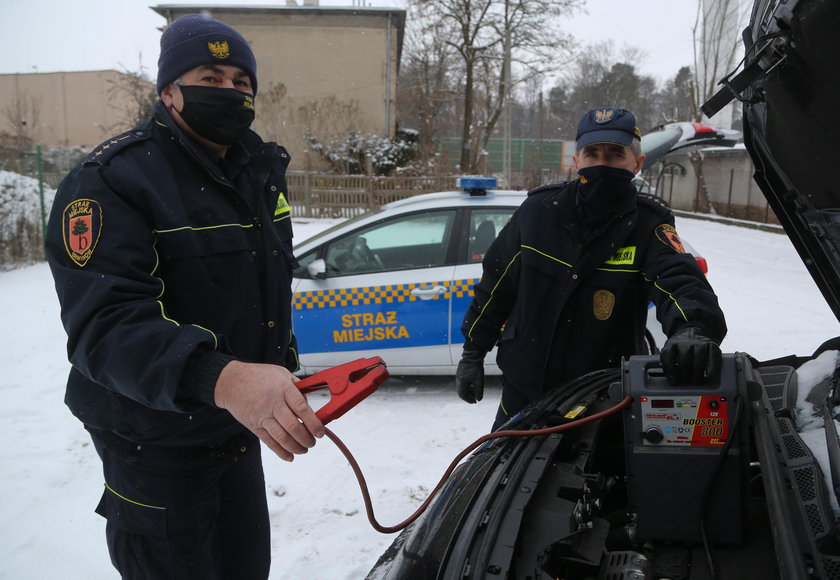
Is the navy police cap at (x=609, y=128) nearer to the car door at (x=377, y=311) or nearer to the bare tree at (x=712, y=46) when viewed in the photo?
the car door at (x=377, y=311)

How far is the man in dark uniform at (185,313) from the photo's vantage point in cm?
127

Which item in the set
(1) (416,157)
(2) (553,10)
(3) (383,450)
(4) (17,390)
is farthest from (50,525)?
(2) (553,10)

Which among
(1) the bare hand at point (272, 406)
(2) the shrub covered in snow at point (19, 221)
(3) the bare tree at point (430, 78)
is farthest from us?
(3) the bare tree at point (430, 78)

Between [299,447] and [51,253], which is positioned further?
[51,253]

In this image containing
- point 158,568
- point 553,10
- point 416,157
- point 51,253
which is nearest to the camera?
point 51,253

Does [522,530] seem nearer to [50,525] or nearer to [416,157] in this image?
[50,525]

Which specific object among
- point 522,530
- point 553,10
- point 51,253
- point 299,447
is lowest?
point 522,530

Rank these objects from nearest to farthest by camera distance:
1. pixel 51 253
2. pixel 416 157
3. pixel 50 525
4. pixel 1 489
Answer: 1. pixel 51 253
2. pixel 50 525
3. pixel 1 489
4. pixel 416 157

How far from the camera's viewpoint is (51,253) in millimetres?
1433

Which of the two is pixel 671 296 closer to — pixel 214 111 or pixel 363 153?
pixel 214 111

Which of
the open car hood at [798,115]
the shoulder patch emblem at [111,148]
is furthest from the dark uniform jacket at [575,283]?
the shoulder patch emblem at [111,148]

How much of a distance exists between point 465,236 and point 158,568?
3541 mm

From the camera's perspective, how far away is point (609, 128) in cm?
237

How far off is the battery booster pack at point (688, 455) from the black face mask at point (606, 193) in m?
0.95
